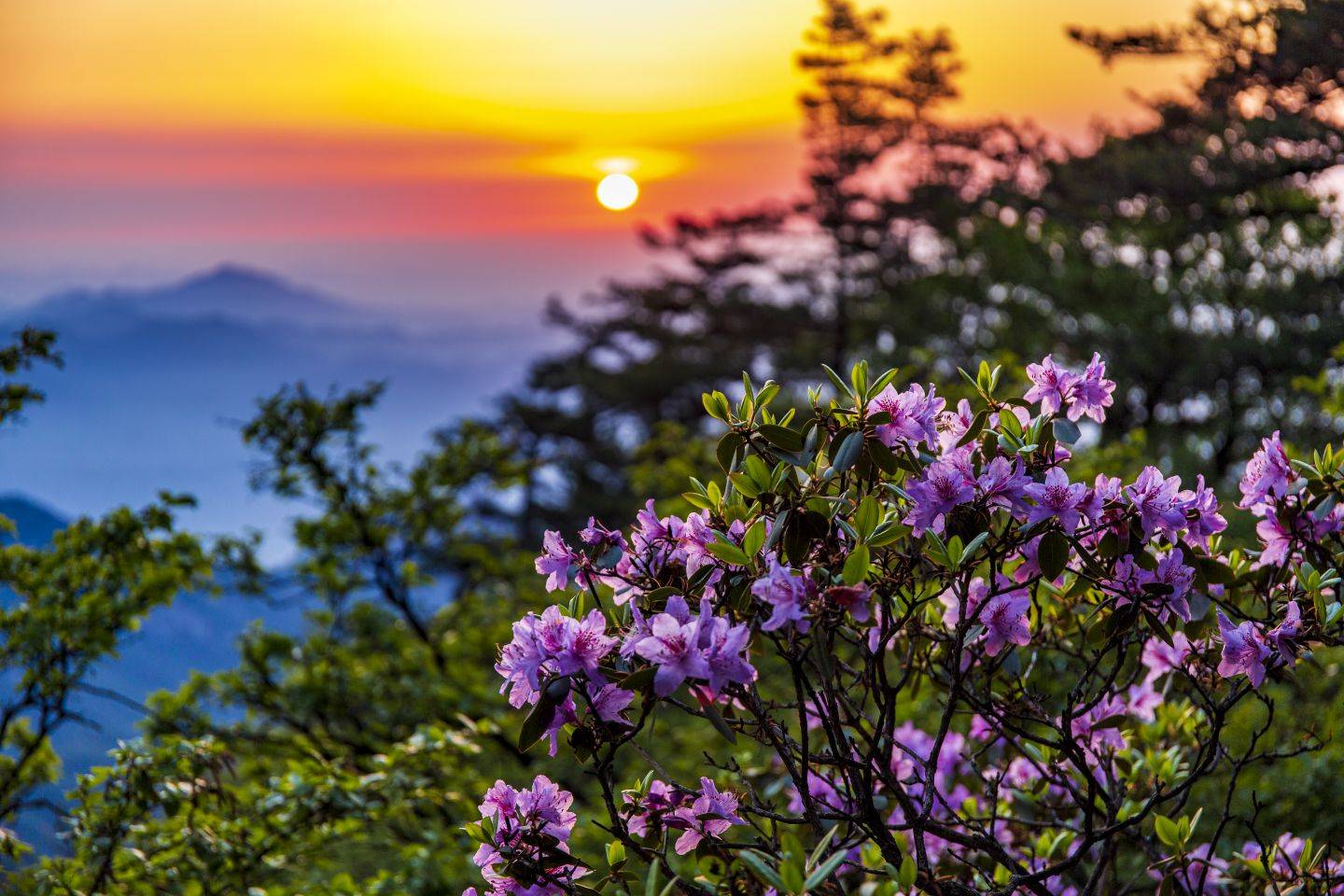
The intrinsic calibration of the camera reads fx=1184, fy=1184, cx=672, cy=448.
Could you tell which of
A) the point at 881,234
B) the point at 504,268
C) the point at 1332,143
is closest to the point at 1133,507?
the point at 1332,143

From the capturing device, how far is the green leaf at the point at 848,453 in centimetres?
164

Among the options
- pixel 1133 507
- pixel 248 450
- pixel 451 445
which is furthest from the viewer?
pixel 451 445

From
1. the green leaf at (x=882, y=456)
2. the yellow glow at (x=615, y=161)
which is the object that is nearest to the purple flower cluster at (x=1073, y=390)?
the green leaf at (x=882, y=456)

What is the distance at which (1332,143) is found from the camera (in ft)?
24.6

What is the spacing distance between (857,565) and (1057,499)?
1.10 ft

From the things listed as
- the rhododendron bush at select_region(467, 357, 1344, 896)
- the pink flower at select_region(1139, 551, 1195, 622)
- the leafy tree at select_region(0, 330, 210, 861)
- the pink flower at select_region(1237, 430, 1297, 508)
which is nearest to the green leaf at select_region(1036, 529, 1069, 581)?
the rhododendron bush at select_region(467, 357, 1344, 896)

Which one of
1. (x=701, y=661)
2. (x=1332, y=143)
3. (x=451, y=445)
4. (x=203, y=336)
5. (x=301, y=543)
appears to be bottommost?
(x=701, y=661)

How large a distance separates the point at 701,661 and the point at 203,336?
115 metres

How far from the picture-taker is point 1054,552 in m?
1.68

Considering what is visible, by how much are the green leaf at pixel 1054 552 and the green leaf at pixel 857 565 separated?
0.29 meters

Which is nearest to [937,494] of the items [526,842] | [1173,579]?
[1173,579]

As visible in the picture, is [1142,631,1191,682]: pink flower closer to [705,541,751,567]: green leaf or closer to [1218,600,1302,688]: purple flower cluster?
[1218,600,1302,688]: purple flower cluster

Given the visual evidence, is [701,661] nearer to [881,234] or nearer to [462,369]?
[881,234]

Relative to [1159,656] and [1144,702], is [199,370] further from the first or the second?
[1159,656]
